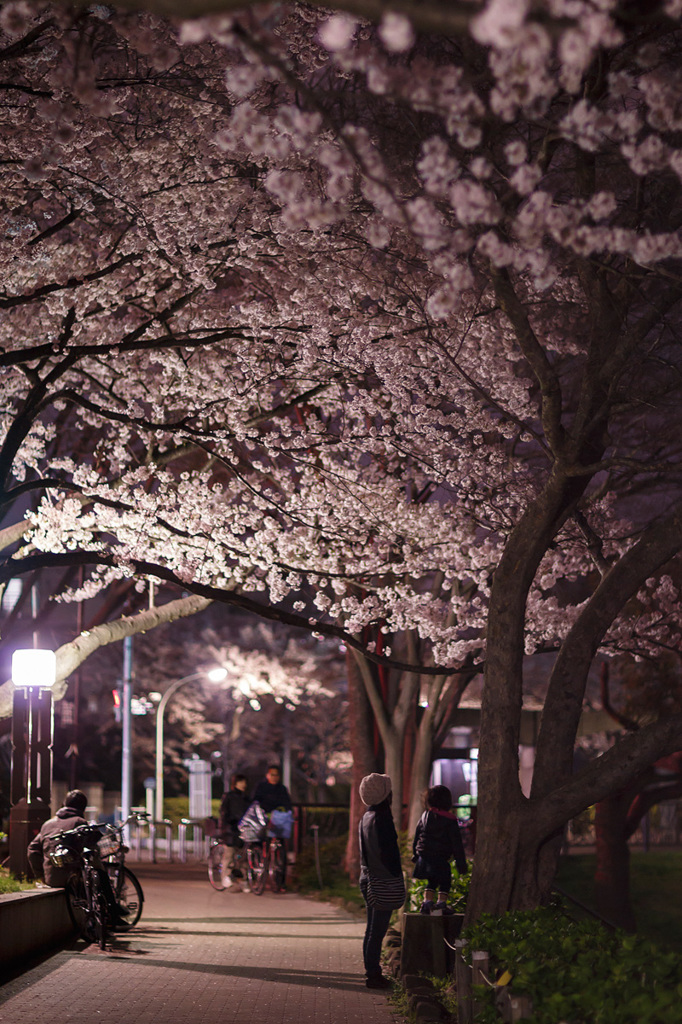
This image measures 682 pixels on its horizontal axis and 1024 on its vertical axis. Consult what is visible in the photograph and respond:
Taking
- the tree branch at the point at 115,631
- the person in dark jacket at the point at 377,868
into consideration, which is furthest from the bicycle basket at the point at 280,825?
the person in dark jacket at the point at 377,868

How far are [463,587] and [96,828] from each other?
21.4 ft

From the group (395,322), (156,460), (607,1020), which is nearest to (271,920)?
(156,460)

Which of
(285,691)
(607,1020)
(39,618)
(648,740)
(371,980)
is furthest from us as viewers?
(285,691)

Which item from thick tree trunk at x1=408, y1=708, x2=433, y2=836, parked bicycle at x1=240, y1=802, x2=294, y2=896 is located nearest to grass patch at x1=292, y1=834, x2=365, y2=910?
parked bicycle at x1=240, y1=802, x2=294, y2=896

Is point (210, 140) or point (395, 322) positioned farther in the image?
point (395, 322)

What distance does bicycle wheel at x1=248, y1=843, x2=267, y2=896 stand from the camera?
771 inches

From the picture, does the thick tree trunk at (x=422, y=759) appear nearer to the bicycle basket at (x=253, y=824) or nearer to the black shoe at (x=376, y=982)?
the bicycle basket at (x=253, y=824)

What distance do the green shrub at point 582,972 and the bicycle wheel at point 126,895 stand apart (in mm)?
7460

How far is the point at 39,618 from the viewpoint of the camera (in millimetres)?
25438

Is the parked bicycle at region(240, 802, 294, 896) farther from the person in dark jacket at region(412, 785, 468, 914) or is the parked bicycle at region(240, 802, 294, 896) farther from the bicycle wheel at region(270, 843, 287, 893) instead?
the person in dark jacket at region(412, 785, 468, 914)

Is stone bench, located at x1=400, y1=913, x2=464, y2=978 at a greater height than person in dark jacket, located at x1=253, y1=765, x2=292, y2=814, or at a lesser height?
lesser

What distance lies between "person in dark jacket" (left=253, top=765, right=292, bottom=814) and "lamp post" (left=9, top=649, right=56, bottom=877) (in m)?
5.41

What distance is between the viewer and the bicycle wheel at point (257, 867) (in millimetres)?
19578

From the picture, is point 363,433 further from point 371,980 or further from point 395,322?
point 371,980
